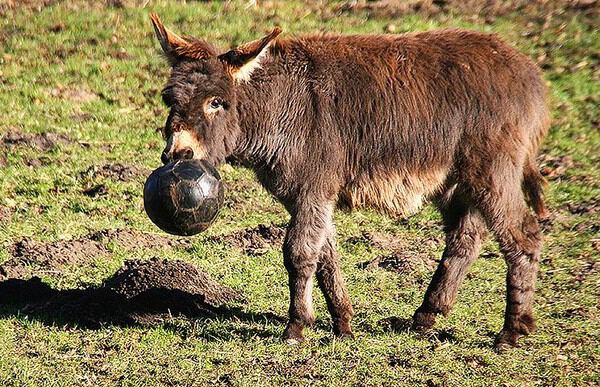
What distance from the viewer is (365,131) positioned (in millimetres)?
7258

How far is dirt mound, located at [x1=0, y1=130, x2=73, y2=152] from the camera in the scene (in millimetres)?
11398

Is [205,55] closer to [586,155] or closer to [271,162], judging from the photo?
[271,162]

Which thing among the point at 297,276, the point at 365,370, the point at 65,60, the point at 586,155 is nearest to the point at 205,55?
the point at 297,276

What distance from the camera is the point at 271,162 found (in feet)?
23.6

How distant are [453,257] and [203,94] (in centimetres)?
217

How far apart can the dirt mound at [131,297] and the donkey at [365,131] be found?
37.9 inches

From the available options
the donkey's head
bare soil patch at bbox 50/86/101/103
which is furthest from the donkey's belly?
bare soil patch at bbox 50/86/101/103

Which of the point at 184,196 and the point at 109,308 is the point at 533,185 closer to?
the point at 184,196

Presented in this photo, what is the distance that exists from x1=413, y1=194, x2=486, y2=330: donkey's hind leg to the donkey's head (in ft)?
5.59

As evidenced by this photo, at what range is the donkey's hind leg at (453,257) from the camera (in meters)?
7.51

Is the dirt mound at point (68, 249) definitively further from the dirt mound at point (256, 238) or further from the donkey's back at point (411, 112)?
the donkey's back at point (411, 112)

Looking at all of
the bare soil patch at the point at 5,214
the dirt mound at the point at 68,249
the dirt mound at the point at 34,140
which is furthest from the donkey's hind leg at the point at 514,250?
the dirt mound at the point at 34,140

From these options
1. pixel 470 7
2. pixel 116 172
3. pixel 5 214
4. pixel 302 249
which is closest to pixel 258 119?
pixel 302 249

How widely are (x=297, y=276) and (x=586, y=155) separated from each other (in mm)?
5836
